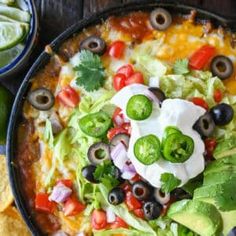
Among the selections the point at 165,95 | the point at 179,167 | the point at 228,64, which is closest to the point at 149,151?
the point at 179,167

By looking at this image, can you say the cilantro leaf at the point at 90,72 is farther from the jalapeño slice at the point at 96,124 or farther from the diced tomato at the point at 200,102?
the diced tomato at the point at 200,102

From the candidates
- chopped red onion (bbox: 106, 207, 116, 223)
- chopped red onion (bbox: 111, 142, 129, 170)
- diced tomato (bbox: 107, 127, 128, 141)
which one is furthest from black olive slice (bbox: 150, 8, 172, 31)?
chopped red onion (bbox: 106, 207, 116, 223)

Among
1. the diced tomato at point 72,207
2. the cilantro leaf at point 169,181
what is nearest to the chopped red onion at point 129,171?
the cilantro leaf at point 169,181

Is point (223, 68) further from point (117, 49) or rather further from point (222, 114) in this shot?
point (117, 49)

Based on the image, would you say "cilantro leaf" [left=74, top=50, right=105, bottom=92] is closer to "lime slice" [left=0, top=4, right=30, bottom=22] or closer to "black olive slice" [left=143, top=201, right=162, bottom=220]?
"lime slice" [left=0, top=4, right=30, bottom=22]

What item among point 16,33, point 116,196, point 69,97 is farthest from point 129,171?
point 16,33

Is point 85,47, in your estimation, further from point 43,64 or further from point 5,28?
point 5,28
